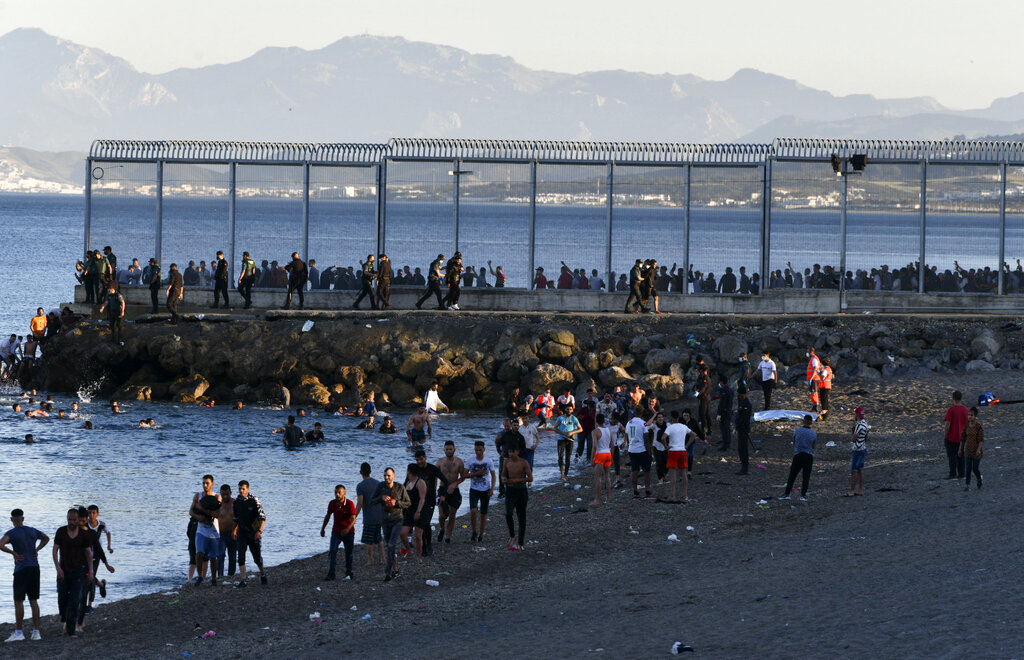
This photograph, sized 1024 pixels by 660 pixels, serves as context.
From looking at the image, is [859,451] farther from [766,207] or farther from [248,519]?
[766,207]

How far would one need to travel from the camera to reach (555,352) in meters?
32.2

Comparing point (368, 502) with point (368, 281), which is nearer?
point (368, 502)

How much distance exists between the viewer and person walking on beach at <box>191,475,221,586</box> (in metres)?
16.1

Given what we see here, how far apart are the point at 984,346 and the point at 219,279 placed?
20.3 metres

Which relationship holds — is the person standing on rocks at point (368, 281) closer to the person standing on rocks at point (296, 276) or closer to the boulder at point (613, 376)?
the person standing on rocks at point (296, 276)

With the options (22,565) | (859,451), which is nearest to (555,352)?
(859,451)

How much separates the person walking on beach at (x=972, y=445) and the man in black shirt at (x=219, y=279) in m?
21.6

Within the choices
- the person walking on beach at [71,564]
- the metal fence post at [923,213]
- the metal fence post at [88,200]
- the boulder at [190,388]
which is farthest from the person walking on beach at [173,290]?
the person walking on beach at [71,564]

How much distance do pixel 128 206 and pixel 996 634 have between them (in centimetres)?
3246

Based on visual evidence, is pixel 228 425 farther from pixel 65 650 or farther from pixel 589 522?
pixel 65 650

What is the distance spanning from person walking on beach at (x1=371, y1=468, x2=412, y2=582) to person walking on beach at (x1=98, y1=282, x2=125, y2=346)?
19.3 meters

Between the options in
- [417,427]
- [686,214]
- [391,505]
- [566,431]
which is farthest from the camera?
[686,214]

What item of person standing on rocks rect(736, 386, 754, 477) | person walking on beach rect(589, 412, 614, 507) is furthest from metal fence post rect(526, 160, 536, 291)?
person walking on beach rect(589, 412, 614, 507)

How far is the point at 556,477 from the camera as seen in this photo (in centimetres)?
2450
